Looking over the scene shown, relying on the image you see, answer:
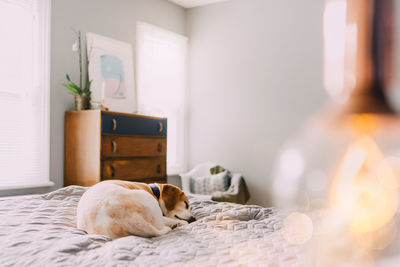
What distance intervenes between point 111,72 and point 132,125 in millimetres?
786

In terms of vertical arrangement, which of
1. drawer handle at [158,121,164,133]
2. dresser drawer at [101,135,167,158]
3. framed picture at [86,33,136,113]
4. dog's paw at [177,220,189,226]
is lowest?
dog's paw at [177,220,189,226]

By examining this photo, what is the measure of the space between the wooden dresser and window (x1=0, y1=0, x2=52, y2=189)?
224mm

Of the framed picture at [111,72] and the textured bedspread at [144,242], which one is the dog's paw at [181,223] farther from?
the framed picture at [111,72]

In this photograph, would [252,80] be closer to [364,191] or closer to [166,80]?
[166,80]

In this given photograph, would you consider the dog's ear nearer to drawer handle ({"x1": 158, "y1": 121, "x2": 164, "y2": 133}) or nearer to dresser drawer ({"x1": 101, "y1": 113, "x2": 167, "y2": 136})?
dresser drawer ({"x1": 101, "y1": 113, "x2": 167, "y2": 136})

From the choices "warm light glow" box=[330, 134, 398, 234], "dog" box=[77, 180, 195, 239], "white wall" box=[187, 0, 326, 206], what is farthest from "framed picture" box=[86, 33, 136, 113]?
"warm light glow" box=[330, 134, 398, 234]

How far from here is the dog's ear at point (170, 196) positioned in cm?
191

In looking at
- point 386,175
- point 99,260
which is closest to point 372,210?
point 99,260

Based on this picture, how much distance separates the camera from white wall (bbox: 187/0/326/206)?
4160 millimetres

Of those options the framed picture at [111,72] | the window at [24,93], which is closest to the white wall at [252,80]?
the framed picture at [111,72]

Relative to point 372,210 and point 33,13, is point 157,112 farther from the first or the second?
point 372,210

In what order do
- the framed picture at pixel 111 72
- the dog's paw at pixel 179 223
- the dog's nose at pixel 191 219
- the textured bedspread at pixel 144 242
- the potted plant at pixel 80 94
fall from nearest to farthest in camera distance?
1. the textured bedspread at pixel 144 242
2. the dog's paw at pixel 179 223
3. the dog's nose at pixel 191 219
4. the potted plant at pixel 80 94
5. the framed picture at pixel 111 72

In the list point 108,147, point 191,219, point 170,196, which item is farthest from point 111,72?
point 191,219

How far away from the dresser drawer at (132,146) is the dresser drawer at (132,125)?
53mm
